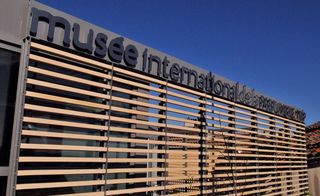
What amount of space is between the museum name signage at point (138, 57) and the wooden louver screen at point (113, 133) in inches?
7.4

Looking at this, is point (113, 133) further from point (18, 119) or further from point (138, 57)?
point (18, 119)

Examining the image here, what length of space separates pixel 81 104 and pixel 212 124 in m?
3.63

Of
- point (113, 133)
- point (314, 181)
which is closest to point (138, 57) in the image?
point (113, 133)

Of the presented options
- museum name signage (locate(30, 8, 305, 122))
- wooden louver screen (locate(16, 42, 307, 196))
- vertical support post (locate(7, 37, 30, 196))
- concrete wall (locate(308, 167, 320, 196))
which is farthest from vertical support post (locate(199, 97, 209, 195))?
concrete wall (locate(308, 167, 320, 196))

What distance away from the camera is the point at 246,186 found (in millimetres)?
8727

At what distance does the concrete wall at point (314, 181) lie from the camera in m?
13.1

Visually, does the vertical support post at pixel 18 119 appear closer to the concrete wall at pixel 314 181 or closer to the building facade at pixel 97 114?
the building facade at pixel 97 114

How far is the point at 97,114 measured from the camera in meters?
5.11

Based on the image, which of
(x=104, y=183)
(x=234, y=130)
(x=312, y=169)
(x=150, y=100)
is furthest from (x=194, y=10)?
(x=312, y=169)

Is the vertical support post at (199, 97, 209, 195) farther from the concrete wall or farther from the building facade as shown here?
the concrete wall

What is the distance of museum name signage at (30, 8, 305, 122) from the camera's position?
15.5 ft

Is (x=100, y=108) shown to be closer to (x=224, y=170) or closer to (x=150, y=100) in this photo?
(x=150, y=100)

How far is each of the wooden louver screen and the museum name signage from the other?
19 cm

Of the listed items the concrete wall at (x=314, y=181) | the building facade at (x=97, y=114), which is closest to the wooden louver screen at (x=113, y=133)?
the building facade at (x=97, y=114)
